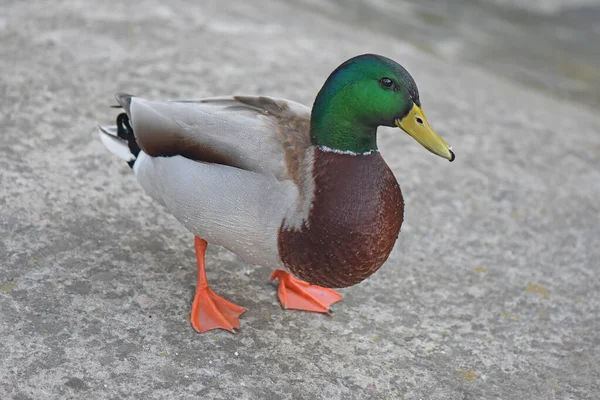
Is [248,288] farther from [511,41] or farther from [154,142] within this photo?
[511,41]

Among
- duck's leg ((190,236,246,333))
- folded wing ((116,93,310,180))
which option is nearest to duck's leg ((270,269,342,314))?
duck's leg ((190,236,246,333))

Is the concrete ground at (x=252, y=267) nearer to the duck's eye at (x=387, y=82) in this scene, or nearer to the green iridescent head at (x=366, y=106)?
the green iridescent head at (x=366, y=106)

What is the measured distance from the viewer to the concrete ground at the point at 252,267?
260cm

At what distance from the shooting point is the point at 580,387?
2744 mm

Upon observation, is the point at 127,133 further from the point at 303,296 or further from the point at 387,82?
the point at 387,82

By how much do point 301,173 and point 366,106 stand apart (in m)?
0.31

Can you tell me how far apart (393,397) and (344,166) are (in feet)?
A: 2.59

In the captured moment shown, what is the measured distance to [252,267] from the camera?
128 inches

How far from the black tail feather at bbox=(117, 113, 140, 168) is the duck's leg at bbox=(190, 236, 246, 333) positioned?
17.2 inches

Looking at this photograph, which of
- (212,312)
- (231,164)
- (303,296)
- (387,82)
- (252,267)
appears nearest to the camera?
(387,82)

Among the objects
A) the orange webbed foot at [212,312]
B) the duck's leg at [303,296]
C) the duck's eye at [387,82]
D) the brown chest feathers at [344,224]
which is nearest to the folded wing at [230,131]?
the brown chest feathers at [344,224]

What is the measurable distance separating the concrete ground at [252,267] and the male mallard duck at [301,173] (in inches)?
11.9

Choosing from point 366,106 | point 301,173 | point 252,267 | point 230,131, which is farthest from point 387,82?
point 252,267

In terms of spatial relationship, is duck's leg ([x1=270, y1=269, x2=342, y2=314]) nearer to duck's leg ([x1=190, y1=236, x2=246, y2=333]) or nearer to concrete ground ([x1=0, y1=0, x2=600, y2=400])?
concrete ground ([x1=0, y1=0, x2=600, y2=400])
